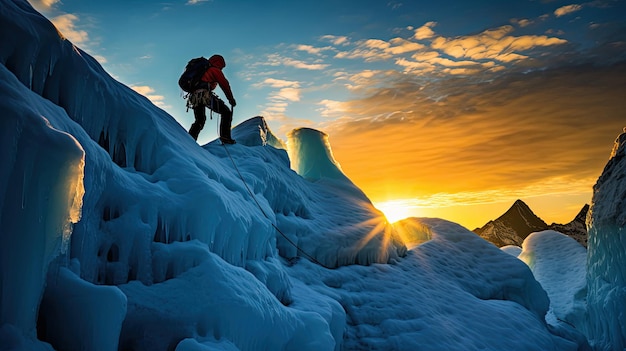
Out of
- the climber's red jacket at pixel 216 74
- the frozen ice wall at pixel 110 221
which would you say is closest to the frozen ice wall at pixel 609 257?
the frozen ice wall at pixel 110 221

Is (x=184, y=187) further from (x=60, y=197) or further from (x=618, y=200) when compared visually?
(x=618, y=200)

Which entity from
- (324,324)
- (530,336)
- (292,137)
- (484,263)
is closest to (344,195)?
(292,137)

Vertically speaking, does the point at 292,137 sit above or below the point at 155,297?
above

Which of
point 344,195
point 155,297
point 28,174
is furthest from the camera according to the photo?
point 344,195

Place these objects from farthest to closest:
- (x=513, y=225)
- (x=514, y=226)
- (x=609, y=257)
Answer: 1. (x=513, y=225)
2. (x=514, y=226)
3. (x=609, y=257)

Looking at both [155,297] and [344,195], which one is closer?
[155,297]

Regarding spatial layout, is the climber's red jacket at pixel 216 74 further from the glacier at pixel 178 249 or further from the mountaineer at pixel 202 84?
the glacier at pixel 178 249

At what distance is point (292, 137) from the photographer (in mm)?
20422

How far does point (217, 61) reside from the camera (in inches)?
424

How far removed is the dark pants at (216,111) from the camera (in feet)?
35.7

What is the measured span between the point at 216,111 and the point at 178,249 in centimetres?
593

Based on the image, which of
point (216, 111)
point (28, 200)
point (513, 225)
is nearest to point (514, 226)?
point (513, 225)

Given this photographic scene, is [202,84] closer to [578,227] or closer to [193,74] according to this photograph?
[193,74]

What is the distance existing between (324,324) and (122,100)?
500cm
